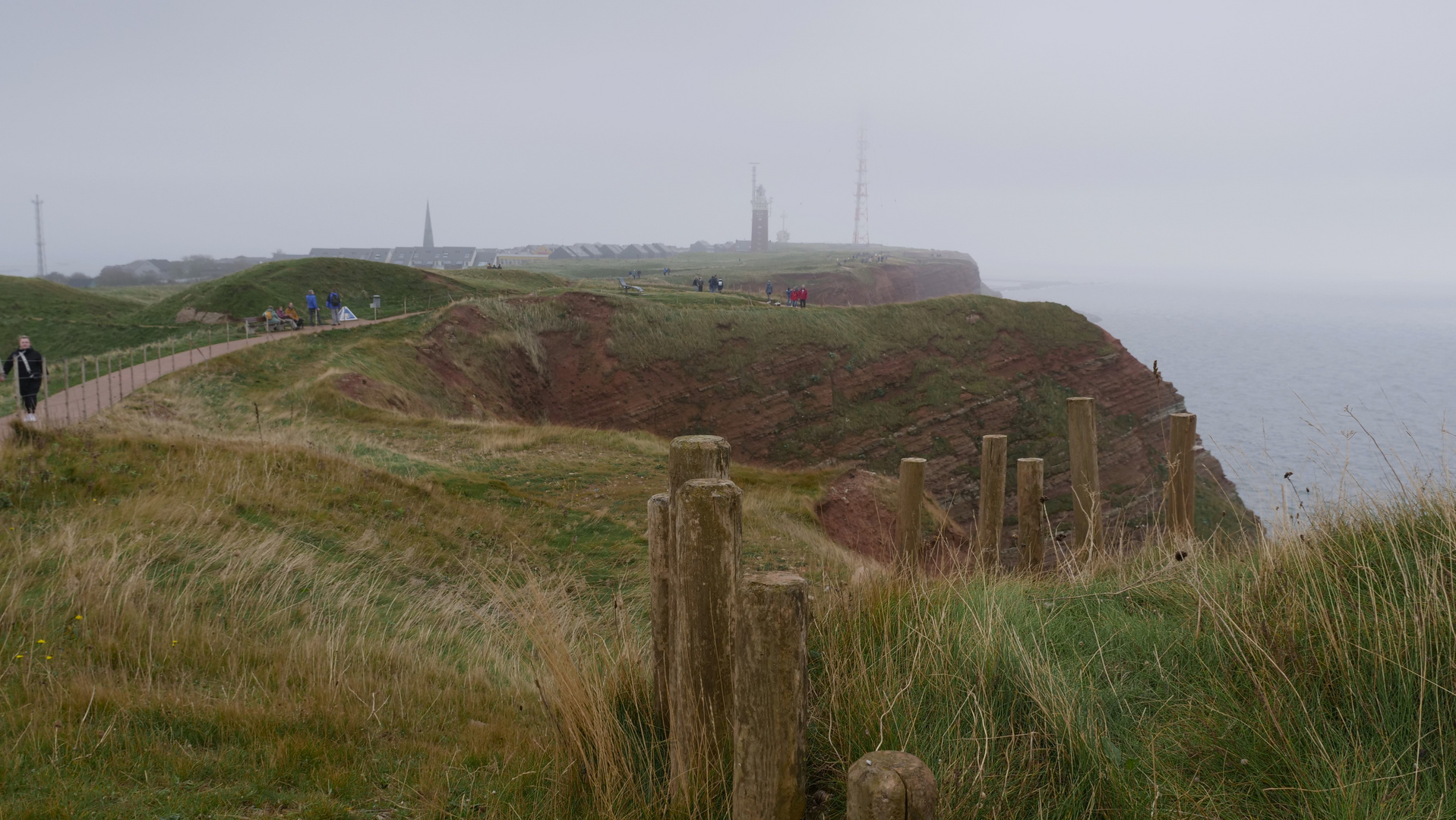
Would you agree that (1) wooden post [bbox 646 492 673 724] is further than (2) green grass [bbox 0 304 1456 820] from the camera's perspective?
Yes

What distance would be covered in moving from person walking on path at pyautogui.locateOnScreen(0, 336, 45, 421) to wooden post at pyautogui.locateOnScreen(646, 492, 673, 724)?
15.0 meters

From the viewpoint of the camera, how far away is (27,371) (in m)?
14.9

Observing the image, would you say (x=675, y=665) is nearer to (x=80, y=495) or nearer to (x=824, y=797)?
(x=824, y=797)

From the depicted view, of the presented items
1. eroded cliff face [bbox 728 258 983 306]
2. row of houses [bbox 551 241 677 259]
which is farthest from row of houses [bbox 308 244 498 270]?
eroded cliff face [bbox 728 258 983 306]

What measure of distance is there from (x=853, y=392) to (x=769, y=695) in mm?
36499

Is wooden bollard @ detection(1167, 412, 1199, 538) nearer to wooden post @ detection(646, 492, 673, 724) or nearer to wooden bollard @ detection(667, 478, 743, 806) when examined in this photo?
wooden post @ detection(646, 492, 673, 724)

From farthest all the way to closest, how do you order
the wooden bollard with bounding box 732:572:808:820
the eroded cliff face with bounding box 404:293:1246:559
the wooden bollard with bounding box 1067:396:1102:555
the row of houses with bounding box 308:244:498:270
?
the row of houses with bounding box 308:244:498:270 < the eroded cliff face with bounding box 404:293:1246:559 < the wooden bollard with bounding box 1067:396:1102:555 < the wooden bollard with bounding box 732:572:808:820

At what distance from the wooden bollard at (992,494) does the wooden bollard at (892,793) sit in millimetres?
5563

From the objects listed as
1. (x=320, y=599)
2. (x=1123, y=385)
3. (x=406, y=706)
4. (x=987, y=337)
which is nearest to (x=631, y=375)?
(x=987, y=337)

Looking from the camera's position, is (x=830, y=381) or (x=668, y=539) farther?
(x=830, y=381)

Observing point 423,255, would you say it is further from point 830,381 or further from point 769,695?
point 769,695

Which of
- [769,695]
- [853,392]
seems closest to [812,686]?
[769,695]

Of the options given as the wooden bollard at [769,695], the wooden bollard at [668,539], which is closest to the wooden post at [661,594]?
the wooden bollard at [668,539]

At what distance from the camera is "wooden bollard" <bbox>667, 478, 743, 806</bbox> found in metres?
3.27
